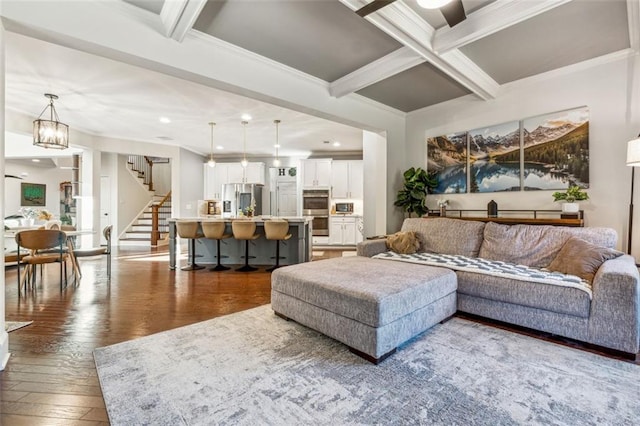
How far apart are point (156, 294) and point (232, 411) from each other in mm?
2611

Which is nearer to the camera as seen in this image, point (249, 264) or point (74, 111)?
point (74, 111)

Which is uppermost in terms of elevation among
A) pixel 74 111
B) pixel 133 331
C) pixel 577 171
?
pixel 74 111

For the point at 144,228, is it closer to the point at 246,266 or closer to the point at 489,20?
the point at 246,266

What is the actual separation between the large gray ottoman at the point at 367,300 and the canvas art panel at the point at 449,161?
2032 millimetres


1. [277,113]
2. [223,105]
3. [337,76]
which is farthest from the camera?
[277,113]

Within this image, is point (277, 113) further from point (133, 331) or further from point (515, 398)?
point (515, 398)

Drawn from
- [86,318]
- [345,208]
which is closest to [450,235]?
[86,318]

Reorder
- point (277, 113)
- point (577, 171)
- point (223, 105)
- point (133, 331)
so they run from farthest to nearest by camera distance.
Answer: point (277, 113) < point (223, 105) < point (577, 171) < point (133, 331)

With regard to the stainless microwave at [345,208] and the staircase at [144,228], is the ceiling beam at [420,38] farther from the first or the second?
the staircase at [144,228]

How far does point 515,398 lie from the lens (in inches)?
63.0

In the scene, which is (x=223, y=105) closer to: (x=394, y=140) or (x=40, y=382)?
(x=394, y=140)

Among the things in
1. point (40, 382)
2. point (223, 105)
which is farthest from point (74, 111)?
point (40, 382)

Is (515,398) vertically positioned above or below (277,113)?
below

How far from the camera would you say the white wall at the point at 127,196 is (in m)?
8.01
